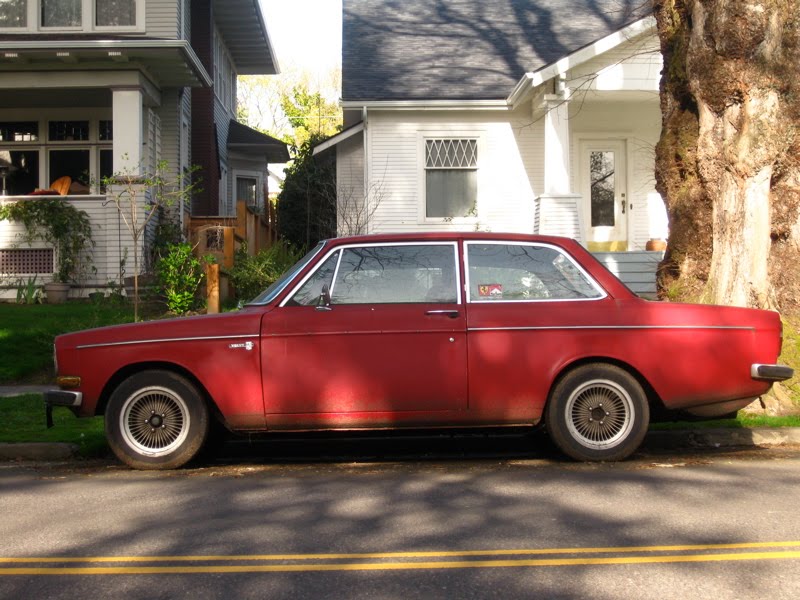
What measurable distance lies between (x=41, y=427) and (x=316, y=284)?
127 inches

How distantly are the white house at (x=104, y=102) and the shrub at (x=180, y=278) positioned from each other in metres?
2.47

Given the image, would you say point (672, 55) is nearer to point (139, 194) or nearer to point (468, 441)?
point (468, 441)

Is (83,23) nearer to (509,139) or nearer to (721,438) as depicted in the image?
(509,139)

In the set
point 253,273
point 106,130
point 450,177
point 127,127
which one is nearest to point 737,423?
point 253,273

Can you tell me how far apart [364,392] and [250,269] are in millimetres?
9462

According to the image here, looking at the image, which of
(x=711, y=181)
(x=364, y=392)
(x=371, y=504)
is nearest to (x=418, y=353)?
(x=364, y=392)

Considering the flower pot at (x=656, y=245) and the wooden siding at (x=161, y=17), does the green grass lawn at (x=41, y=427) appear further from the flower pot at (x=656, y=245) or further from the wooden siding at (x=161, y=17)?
the flower pot at (x=656, y=245)

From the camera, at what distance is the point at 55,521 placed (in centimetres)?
561

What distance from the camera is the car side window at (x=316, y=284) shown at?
280 inches

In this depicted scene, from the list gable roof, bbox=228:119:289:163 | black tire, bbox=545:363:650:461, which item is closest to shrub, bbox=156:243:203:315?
black tire, bbox=545:363:650:461

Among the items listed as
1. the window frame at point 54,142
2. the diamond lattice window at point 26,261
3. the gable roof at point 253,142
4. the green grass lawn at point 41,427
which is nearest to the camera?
the green grass lawn at point 41,427

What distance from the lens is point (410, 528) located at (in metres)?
5.24

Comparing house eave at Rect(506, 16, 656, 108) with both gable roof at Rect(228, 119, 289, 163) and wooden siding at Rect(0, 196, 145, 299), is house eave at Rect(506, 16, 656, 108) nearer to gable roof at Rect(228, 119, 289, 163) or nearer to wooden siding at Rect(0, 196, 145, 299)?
wooden siding at Rect(0, 196, 145, 299)

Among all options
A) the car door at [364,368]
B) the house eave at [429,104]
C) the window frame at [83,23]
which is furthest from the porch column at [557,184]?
the car door at [364,368]
